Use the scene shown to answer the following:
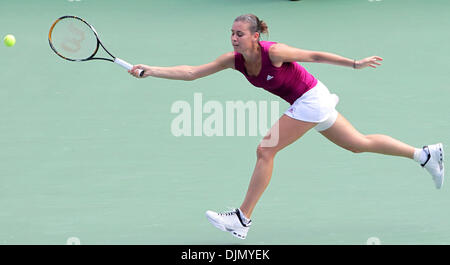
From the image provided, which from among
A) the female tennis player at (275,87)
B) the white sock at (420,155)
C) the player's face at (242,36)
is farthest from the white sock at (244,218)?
the white sock at (420,155)

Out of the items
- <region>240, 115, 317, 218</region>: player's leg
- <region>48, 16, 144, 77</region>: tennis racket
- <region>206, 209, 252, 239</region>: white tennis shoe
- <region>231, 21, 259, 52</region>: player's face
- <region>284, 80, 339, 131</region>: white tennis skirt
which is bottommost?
<region>206, 209, 252, 239</region>: white tennis shoe

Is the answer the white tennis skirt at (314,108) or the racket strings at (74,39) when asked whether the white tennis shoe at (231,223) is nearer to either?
the white tennis skirt at (314,108)

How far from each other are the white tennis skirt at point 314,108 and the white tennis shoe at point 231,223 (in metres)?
0.79

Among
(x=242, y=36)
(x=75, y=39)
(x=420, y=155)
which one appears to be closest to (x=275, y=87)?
(x=242, y=36)

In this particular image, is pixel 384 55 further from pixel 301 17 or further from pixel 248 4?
pixel 248 4

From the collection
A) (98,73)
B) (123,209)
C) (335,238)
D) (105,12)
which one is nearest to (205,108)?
(98,73)

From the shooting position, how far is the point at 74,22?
23.7 feet

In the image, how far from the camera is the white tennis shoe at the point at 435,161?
707 cm

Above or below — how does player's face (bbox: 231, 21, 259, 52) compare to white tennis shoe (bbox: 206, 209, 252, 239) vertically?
above

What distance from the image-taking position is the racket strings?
7.19 metres

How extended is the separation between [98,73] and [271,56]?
435 centimetres

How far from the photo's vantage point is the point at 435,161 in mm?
7078

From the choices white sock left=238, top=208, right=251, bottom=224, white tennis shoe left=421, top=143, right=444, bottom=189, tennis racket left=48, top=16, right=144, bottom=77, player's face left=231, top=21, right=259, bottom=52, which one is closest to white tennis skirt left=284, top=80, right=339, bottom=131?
player's face left=231, top=21, right=259, bottom=52

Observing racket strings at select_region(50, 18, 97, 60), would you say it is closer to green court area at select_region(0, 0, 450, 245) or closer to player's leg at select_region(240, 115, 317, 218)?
green court area at select_region(0, 0, 450, 245)
